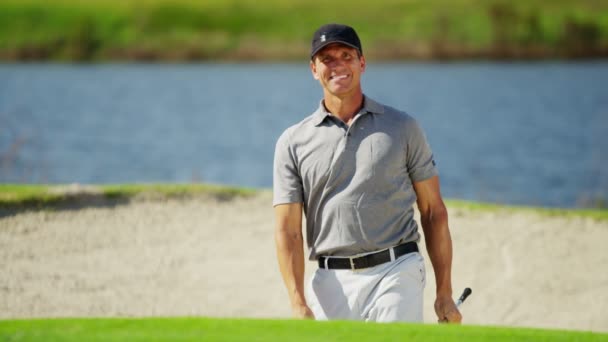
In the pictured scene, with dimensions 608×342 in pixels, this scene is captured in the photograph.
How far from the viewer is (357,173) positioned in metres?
4.73

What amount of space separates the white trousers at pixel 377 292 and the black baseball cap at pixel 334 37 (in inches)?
43.8

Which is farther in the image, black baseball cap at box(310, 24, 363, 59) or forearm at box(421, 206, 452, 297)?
forearm at box(421, 206, 452, 297)

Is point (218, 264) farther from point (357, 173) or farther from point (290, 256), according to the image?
point (357, 173)

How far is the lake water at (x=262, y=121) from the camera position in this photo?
76.2 ft

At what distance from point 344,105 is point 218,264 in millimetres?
4795

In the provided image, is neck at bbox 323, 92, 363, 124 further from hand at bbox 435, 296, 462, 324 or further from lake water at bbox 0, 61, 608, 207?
lake water at bbox 0, 61, 608, 207

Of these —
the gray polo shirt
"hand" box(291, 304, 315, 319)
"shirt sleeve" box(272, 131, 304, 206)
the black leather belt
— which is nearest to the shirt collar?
the gray polo shirt

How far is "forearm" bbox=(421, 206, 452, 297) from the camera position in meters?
4.86

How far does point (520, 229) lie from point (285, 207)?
598 centimetres

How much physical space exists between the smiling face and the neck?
0.04 metres

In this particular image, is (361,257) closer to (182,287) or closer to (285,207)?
(285,207)

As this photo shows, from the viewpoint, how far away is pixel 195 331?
3.28m

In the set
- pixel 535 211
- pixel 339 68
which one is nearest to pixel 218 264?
pixel 535 211

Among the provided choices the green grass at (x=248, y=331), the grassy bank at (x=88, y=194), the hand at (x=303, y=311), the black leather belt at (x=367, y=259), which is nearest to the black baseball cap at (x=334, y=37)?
the black leather belt at (x=367, y=259)
